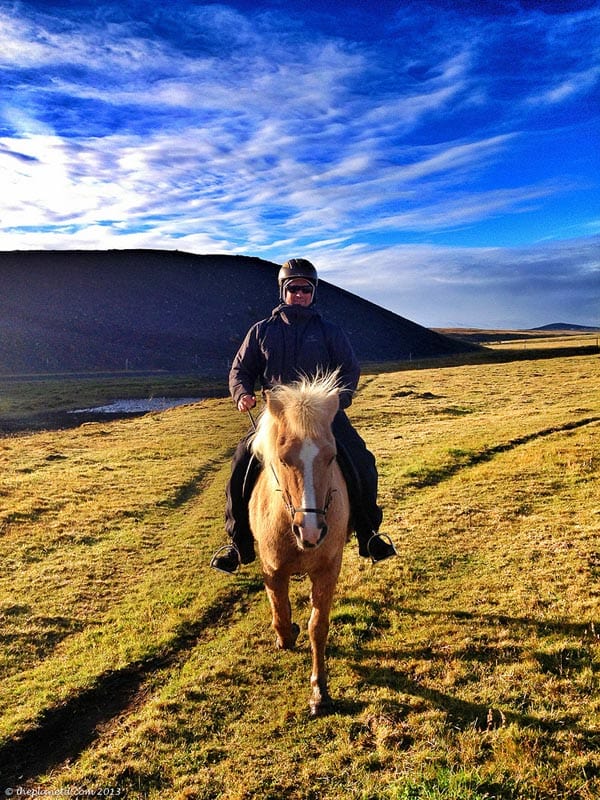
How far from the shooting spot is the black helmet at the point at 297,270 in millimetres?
6109

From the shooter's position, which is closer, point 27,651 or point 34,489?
point 27,651

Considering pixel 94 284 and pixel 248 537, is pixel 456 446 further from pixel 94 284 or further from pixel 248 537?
pixel 94 284

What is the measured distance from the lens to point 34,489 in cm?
1480

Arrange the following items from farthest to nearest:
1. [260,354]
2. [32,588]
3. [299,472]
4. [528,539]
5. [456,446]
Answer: [456,446] → [528,539] → [32,588] → [260,354] → [299,472]

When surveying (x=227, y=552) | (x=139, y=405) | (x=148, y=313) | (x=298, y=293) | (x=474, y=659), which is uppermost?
(x=148, y=313)

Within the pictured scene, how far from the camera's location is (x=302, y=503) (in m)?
4.25

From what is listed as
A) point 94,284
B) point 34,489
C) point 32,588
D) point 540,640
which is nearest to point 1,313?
point 94,284

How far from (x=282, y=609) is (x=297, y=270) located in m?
4.15

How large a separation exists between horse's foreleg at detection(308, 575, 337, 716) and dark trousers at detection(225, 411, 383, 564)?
1.19 meters

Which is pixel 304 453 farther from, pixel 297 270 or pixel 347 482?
pixel 297 270

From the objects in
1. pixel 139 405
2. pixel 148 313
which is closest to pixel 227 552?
pixel 139 405

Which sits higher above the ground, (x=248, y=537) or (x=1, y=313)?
(x=1, y=313)

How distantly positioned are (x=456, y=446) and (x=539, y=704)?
1345 cm

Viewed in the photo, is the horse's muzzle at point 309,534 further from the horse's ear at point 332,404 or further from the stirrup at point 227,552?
the stirrup at point 227,552
